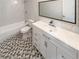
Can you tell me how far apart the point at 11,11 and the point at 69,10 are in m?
3.42

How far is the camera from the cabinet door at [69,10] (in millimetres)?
2231

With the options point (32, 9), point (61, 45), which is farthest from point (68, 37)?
point (32, 9)

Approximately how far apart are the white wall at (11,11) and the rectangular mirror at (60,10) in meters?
1.91

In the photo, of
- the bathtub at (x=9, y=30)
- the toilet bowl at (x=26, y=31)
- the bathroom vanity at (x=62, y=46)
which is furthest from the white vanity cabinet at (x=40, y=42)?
the bathtub at (x=9, y=30)

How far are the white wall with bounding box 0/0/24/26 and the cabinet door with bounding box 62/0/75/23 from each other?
122 inches

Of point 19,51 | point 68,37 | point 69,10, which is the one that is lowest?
point 19,51

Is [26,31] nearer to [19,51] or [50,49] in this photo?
[19,51]

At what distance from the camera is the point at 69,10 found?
7.66 feet

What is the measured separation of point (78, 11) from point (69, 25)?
40cm

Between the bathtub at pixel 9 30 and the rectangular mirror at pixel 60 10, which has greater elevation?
the rectangular mirror at pixel 60 10

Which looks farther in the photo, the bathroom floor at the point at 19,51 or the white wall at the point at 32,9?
the white wall at the point at 32,9

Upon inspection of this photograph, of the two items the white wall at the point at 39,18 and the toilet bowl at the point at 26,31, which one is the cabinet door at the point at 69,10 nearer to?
the white wall at the point at 39,18

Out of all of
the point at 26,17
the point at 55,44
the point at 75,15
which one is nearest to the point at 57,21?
the point at 75,15

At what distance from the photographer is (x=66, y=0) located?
241cm
